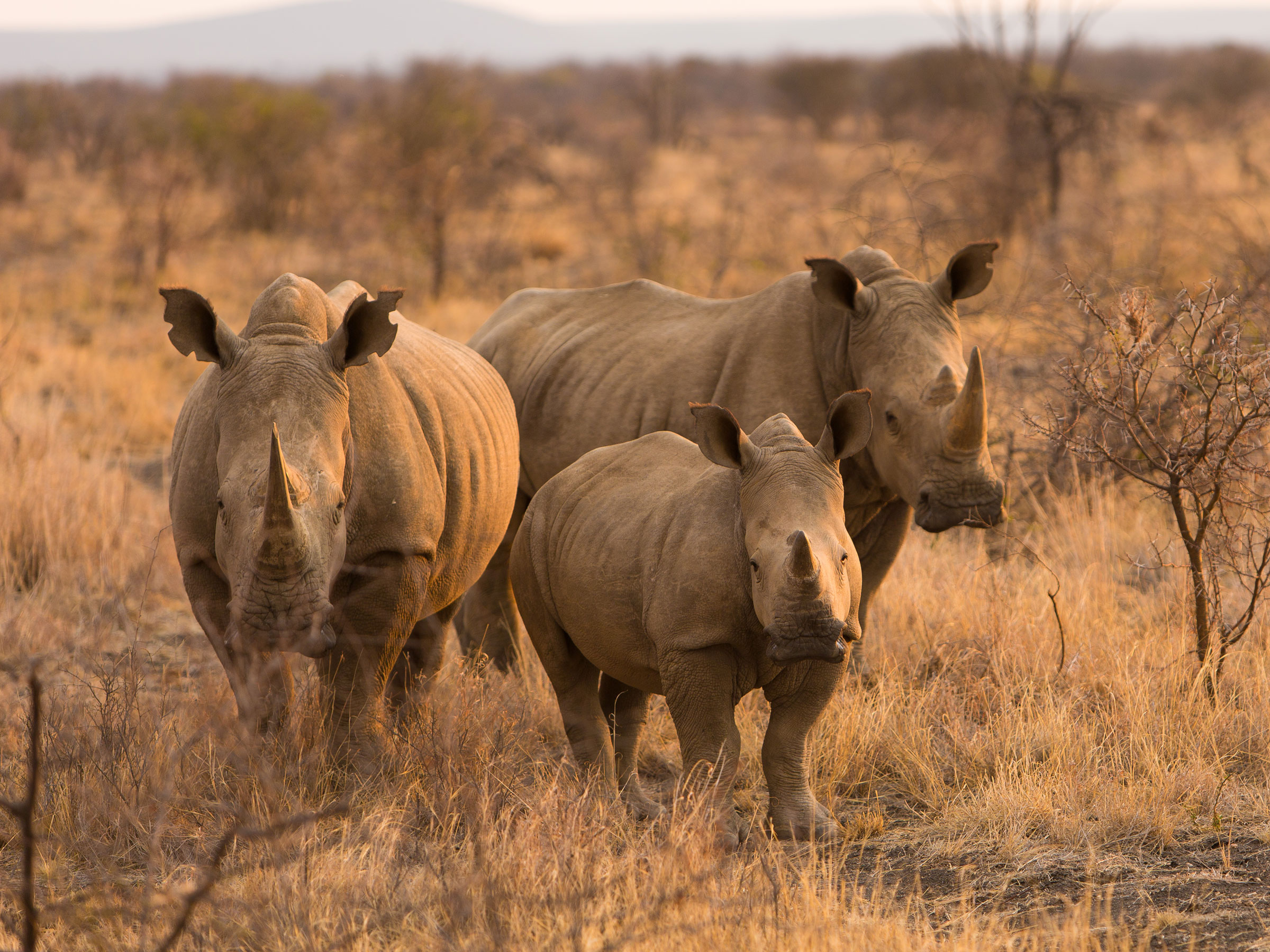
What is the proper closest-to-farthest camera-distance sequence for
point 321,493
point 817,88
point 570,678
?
point 321,493, point 570,678, point 817,88

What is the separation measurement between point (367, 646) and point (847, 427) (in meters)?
1.68

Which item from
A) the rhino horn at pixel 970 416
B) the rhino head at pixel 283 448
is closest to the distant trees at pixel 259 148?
the rhino head at pixel 283 448

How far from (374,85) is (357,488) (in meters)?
51.0

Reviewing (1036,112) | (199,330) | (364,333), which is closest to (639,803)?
(364,333)

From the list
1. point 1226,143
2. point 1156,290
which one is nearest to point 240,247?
point 1156,290

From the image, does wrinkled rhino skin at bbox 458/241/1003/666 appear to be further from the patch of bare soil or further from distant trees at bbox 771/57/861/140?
distant trees at bbox 771/57/861/140

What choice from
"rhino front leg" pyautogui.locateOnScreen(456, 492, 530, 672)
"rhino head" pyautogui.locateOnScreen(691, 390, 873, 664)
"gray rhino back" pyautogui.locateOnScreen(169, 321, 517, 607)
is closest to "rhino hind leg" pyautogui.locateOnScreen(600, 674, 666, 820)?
"gray rhino back" pyautogui.locateOnScreen(169, 321, 517, 607)

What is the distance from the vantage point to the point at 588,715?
4.59 metres

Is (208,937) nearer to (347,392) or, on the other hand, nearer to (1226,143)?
(347,392)

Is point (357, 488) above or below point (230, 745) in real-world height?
above

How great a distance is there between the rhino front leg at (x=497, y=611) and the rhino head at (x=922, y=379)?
6.44ft

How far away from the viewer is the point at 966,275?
543 centimetres

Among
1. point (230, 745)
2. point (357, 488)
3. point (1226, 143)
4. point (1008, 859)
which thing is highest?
point (1226, 143)

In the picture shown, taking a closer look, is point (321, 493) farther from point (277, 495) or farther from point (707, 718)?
point (707, 718)
